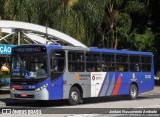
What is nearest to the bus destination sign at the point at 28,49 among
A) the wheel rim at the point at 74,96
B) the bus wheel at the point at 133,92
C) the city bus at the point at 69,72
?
the city bus at the point at 69,72

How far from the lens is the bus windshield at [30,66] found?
2034 cm

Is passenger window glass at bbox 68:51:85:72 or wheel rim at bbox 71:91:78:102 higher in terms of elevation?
passenger window glass at bbox 68:51:85:72

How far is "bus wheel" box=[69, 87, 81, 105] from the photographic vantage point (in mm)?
21562

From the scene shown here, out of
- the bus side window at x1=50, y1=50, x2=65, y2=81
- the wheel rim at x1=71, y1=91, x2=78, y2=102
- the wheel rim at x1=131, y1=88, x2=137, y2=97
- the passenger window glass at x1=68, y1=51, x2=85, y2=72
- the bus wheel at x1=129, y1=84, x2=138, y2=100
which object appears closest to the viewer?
the bus side window at x1=50, y1=50, x2=65, y2=81

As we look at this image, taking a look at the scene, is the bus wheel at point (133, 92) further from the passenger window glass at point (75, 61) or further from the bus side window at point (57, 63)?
the bus side window at point (57, 63)

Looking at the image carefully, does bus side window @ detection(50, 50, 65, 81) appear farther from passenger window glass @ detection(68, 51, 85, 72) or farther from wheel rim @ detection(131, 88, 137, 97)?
wheel rim @ detection(131, 88, 137, 97)

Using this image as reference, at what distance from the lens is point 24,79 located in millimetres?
20500

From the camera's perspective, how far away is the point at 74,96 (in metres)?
21.8

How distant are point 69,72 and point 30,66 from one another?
1929mm

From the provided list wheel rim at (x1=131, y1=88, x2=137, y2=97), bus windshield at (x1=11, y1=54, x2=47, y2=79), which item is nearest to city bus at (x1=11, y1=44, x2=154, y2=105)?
bus windshield at (x1=11, y1=54, x2=47, y2=79)

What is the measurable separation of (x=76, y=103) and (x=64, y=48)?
107 inches

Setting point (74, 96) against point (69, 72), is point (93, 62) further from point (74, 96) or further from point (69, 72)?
point (74, 96)

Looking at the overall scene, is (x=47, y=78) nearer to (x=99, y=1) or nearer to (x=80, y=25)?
(x=80, y=25)

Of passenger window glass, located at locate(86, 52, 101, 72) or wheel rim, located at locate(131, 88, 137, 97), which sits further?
wheel rim, located at locate(131, 88, 137, 97)
